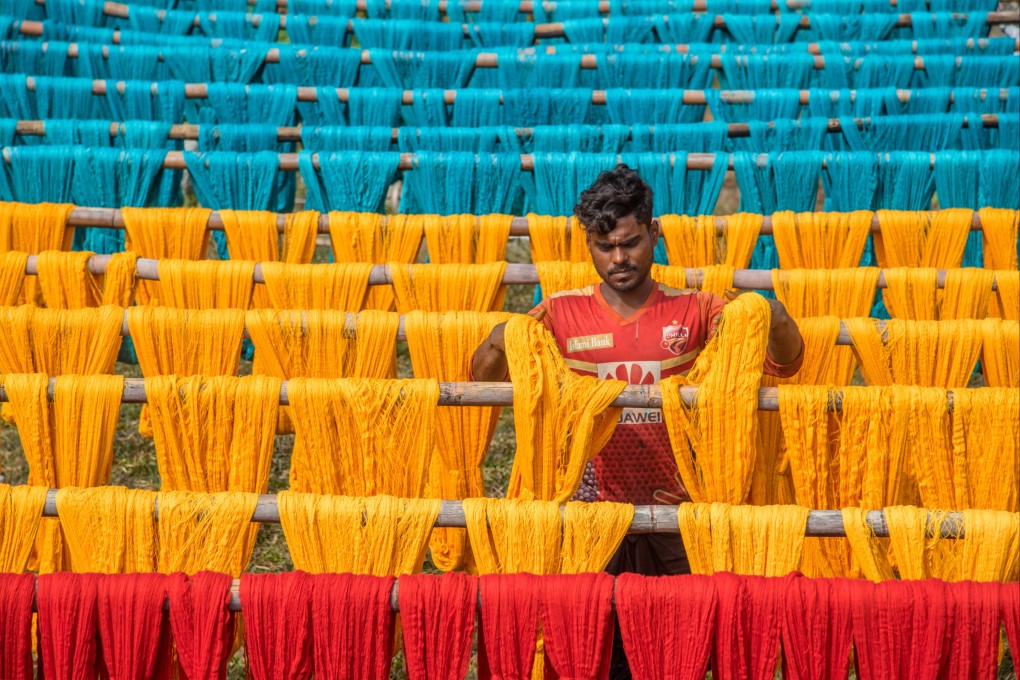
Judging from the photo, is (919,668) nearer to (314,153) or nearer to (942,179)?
(942,179)

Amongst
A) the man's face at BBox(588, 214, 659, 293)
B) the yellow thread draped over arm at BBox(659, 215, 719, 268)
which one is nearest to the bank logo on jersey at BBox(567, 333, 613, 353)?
the man's face at BBox(588, 214, 659, 293)

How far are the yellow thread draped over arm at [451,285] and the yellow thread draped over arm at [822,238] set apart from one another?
1310 millimetres

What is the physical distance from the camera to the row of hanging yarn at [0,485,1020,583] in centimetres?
320

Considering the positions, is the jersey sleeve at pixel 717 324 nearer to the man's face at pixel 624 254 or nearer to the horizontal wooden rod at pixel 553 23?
the man's face at pixel 624 254

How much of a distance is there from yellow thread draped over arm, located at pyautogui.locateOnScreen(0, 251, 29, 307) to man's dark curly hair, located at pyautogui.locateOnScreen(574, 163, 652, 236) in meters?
2.32

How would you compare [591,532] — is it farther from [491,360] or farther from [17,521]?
[17,521]

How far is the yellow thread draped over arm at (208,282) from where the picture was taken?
466cm

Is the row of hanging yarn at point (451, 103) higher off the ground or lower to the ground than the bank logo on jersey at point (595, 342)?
higher

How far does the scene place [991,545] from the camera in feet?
10.4

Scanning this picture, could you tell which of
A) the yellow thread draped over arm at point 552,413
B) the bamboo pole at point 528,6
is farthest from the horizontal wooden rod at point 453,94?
the yellow thread draped over arm at point 552,413

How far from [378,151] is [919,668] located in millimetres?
3836

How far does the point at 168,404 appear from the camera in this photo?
A: 370 centimetres

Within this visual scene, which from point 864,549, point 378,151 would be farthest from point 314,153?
point 864,549

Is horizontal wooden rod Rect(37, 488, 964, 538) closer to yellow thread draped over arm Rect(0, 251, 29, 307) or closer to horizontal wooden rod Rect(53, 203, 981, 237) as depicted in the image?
yellow thread draped over arm Rect(0, 251, 29, 307)
